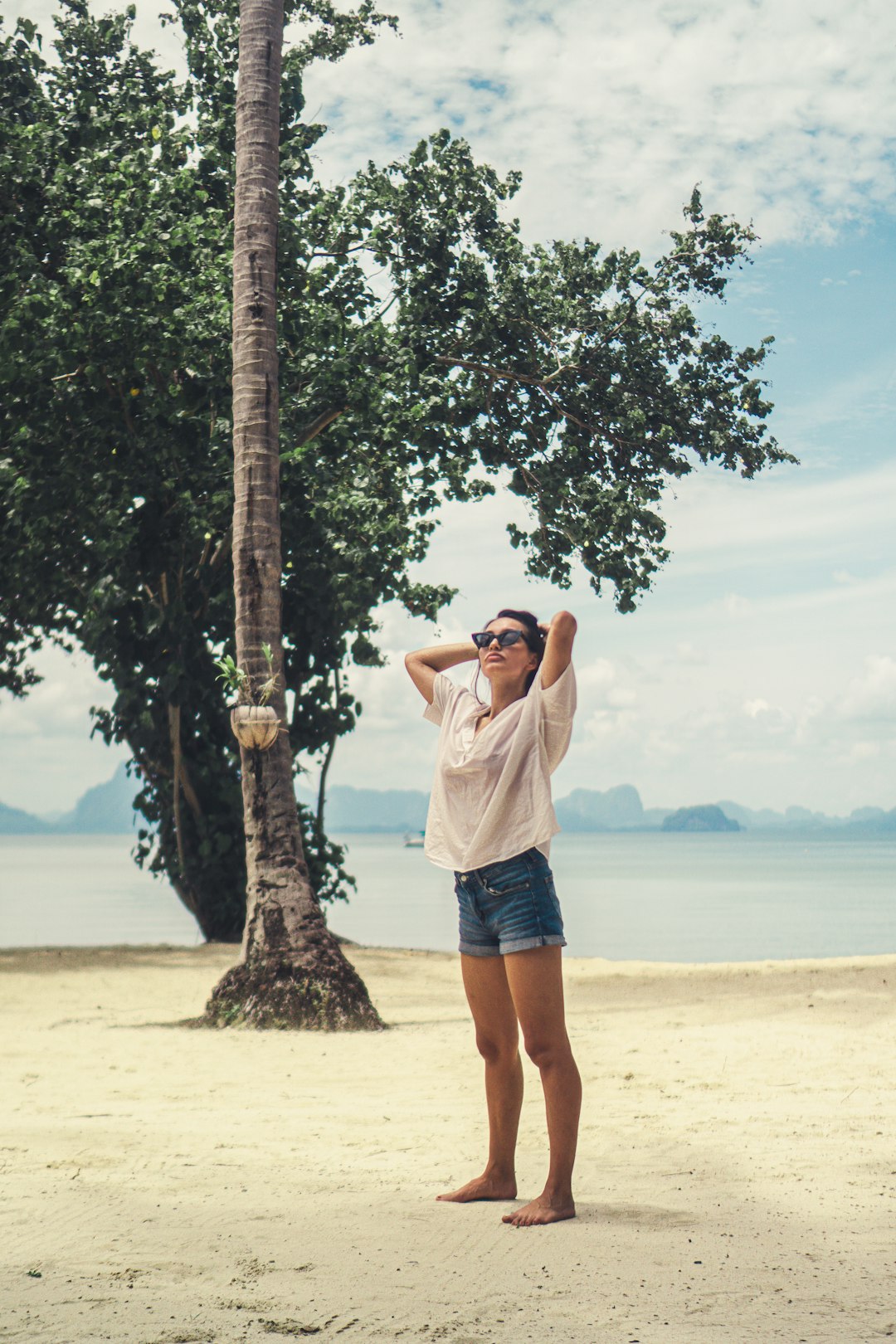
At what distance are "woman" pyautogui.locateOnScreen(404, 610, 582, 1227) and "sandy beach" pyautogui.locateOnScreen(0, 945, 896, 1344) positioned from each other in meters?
0.40

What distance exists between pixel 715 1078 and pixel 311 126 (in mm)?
13423

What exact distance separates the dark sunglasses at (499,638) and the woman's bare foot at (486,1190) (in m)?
1.83

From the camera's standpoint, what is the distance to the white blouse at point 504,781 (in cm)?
425

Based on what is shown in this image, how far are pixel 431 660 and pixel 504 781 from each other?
0.77m

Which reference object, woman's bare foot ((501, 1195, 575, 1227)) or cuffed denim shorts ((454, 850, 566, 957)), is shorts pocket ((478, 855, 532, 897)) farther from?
woman's bare foot ((501, 1195, 575, 1227))

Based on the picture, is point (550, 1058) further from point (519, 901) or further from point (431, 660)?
point (431, 660)

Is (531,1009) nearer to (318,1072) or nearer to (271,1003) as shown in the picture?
(318,1072)

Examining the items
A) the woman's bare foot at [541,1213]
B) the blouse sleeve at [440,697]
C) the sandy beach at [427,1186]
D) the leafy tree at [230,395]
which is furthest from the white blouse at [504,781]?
the leafy tree at [230,395]

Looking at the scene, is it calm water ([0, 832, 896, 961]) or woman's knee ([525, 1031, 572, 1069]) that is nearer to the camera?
woman's knee ([525, 1031, 572, 1069])

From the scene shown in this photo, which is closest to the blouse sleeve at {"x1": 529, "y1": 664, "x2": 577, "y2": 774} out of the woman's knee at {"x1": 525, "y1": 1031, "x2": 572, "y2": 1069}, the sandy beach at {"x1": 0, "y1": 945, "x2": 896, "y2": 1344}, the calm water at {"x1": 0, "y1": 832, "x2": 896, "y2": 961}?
the woman's knee at {"x1": 525, "y1": 1031, "x2": 572, "y2": 1069}

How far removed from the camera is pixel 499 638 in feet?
14.8

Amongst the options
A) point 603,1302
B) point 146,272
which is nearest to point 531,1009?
point 603,1302

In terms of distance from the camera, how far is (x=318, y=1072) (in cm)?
793

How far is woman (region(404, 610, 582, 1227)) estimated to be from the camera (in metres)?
4.23
